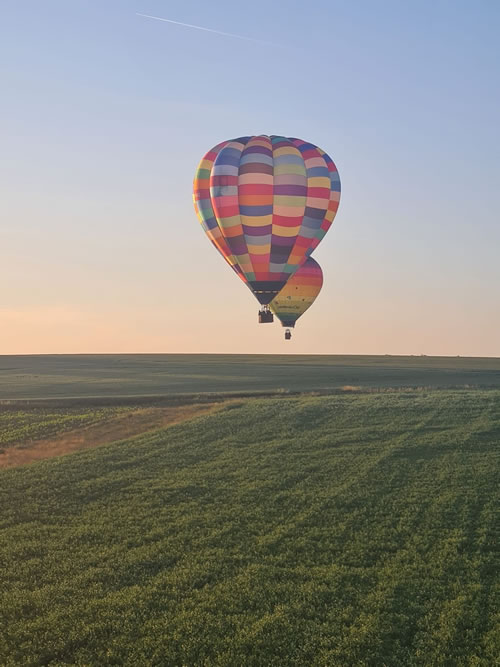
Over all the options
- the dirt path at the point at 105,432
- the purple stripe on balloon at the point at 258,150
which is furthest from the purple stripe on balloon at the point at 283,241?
the dirt path at the point at 105,432

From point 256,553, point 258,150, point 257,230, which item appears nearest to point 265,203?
point 257,230

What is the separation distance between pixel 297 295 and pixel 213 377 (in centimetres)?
2736

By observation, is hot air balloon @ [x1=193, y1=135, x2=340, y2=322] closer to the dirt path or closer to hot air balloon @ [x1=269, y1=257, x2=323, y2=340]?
hot air balloon @ [x1=269, y1=257, x2=323, y2=340]

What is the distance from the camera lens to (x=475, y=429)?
44.9m

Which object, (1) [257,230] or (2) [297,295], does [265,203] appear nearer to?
(1) [257,230]

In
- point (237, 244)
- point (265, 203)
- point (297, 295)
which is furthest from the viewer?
point (297, 295)

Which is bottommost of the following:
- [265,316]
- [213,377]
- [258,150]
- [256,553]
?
[256,553]

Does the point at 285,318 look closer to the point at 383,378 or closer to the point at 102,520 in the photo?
the point at 383,378

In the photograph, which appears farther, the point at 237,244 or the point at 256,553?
the point at 237,244

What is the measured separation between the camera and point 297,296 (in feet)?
204

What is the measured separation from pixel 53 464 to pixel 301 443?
43.4ft

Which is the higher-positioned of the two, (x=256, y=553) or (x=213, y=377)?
(x=213, y=377)

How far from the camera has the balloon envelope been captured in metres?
61.2

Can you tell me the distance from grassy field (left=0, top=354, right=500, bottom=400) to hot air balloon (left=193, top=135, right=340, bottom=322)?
18.5 m
